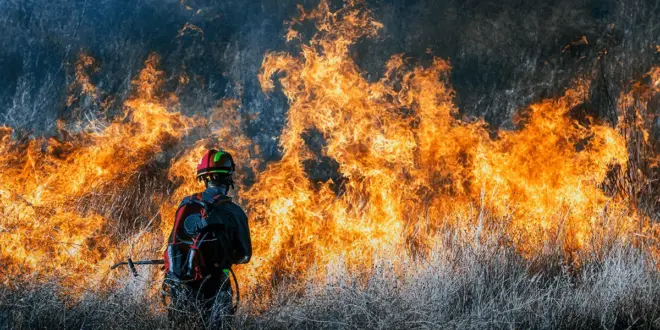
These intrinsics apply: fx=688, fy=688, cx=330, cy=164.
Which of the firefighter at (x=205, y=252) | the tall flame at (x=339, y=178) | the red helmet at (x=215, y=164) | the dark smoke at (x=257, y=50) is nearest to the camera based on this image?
the firefighter at (x=205, y=252)

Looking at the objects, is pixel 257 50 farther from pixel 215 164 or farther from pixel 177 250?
pixel 177 250

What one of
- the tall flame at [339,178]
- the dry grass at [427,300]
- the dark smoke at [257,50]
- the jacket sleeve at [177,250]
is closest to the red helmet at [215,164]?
the jacket sleeve at [177,250]

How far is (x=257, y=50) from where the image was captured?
48.9 feet

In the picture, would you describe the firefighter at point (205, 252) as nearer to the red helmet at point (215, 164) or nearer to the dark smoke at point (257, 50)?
the red helmet at point (215, 164)

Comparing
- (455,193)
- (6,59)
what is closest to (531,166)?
(455,193)

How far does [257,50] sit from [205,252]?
31.7ft

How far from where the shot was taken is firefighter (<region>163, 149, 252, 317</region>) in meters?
5.75

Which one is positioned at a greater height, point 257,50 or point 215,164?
point 257,50

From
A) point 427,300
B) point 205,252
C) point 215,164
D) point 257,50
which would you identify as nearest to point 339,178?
point 257,50

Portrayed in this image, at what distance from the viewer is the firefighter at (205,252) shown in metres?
5.75

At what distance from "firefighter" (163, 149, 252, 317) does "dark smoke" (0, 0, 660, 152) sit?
7.85 m

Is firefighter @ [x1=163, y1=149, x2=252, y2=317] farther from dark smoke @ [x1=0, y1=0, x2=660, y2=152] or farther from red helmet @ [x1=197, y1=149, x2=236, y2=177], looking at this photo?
dark smoke @ [x1=0, y1=0, x2=660, y2=152]

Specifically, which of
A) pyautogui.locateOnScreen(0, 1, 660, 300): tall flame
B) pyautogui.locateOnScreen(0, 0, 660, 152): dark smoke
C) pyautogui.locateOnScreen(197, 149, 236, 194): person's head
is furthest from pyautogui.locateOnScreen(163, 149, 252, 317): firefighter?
pyautogui.locateOnScreen(0, 0, 660, 152): dark smoke

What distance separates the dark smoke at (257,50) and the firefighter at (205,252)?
25.8ft
